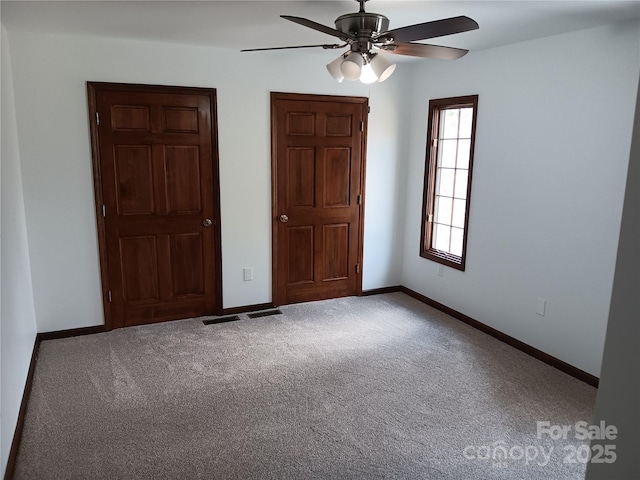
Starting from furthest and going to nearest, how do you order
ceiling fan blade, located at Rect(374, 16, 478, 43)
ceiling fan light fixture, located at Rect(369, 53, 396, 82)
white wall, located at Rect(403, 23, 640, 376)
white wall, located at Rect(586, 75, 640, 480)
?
white wall, located at Rect(403, 23, 640, 376) < ceiling fan light fixture, located at Rect(369, 53, 396, 82) < ceiling fan blade, located at Rect(374, 16, 478, 43) < white wall, located at Rect(586, 75, 640, 480)

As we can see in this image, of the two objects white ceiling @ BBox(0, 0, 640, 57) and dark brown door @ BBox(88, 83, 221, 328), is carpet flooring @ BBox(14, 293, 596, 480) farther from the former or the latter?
white ceiling @ BBox(0, 0, 640, 57)

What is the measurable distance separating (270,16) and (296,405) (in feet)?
8.02

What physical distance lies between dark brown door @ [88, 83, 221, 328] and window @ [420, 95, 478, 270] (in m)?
2.09

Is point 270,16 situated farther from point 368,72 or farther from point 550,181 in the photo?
point 550,181

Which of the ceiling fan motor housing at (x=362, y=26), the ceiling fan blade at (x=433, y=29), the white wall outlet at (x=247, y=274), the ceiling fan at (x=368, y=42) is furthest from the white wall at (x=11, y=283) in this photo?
the ceiling fan blade at (x=433, y=29)

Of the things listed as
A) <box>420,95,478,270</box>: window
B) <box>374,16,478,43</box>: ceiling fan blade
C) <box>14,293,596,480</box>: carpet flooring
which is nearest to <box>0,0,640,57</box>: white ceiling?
<box>374,16,478,43</box>: ceiling fan blade

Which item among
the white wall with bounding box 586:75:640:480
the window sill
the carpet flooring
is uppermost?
the white wall with bounding box 586:75:640:480

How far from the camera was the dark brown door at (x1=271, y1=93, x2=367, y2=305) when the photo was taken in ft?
14.6

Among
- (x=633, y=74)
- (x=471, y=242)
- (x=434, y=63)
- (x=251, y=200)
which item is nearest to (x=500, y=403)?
(x=471, y=242)

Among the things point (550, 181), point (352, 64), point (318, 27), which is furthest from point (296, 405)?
point (550, 181)

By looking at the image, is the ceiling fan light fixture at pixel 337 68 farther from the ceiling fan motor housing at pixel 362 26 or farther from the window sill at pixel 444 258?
the window sill at pixel 444 258

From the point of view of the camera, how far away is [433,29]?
2.27 m

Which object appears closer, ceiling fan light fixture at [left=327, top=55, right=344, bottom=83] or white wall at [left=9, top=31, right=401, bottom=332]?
ceiling fan light fixture at [left=327, top=55, right=344, bottom=83]

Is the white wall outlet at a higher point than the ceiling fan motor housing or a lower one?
lower
